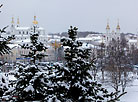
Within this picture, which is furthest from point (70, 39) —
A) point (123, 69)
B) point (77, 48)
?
point (123, 69)

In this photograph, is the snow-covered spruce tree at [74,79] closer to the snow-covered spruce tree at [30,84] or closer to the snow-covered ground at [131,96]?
the snow-covered spruce tree at [30,84]

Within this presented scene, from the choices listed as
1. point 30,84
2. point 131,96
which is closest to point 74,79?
point 30,84

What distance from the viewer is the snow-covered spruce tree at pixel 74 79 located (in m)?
7.16

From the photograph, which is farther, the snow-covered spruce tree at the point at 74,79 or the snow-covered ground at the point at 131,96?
the snow-covered ground at the point at 131,96

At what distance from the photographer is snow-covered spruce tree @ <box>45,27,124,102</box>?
7155mm

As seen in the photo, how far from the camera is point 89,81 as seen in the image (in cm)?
727

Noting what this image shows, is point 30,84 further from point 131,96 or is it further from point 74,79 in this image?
point 131,96

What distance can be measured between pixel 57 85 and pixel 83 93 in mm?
644

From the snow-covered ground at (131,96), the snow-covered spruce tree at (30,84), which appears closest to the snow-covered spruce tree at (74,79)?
the snow-covered spruce tree at (30,84)

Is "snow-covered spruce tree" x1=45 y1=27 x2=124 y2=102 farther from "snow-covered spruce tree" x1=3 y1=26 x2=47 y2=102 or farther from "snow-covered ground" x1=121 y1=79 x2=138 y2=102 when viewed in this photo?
"snow-covered ground" x1=121 y1=79 x2=138 y2=102

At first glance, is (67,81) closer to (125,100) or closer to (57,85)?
(57,85)

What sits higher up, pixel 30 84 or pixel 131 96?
pixel 30 84

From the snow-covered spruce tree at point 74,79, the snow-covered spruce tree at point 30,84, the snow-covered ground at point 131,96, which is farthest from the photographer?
the snow-covered ground at point 131,96

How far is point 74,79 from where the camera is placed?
7.50 meters
